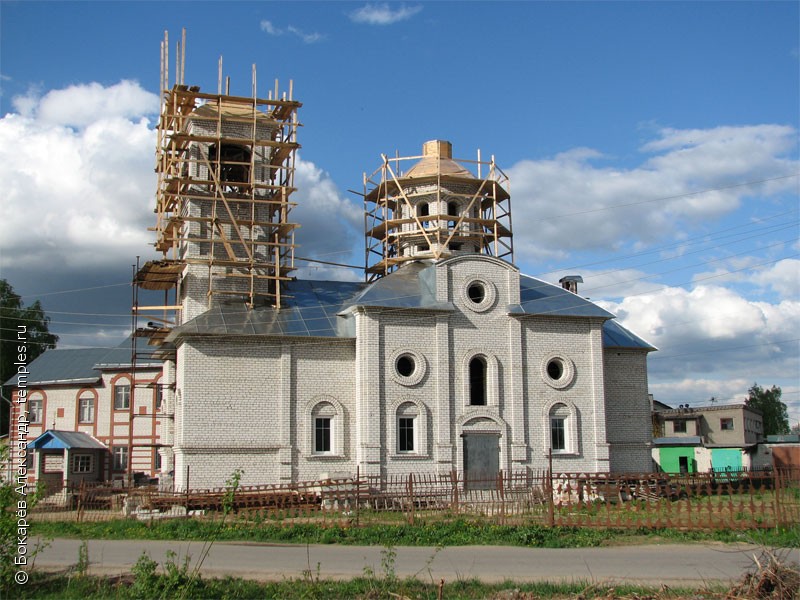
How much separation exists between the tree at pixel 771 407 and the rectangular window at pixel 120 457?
54.4 meters

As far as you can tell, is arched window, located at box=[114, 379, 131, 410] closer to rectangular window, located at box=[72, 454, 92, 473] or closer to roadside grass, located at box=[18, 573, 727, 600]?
rectangular window, located at box=[72, 454, 92, 473]

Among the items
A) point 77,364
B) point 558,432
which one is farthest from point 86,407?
point 558,432

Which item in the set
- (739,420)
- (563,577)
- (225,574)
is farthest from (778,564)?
(739,420)

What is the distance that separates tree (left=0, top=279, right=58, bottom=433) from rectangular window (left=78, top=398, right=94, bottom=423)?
769 cm

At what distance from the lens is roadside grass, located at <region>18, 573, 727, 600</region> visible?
10.8 metres

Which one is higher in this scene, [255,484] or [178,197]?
[178,197]

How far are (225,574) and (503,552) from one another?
16.9ft

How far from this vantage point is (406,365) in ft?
88.5

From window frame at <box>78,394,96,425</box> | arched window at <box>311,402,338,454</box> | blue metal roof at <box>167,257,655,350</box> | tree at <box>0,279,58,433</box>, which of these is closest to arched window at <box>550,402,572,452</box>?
blue metal roof at <box>167,257,655,350</box>

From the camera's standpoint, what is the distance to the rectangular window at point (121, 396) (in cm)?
3875

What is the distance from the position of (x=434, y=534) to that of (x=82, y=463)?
2488 centimetres

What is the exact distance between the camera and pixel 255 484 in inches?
1000

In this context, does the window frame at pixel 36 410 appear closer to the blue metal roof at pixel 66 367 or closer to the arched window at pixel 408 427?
the blue metal roof at pixel 66 367

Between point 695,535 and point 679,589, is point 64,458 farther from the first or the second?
point 679,589
